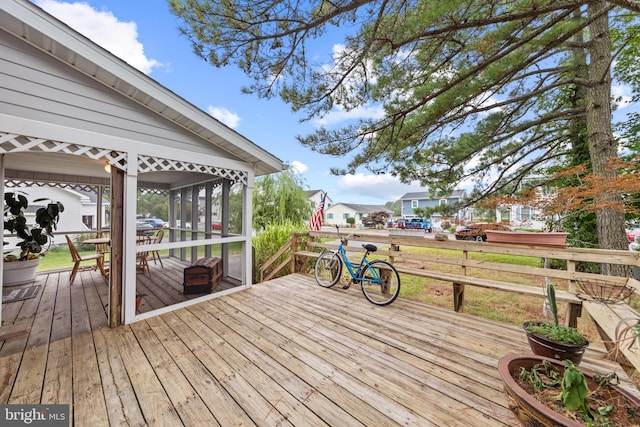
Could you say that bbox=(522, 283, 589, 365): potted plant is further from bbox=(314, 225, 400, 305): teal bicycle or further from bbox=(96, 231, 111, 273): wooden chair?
bbox=(96, 231, 111, 273): wooden chair

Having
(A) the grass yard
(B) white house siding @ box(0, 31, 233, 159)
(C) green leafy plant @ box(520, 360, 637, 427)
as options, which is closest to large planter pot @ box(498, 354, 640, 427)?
(C) green leafy plant @ box(520, 360, 637, 427)

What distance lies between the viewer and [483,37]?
311 centimetres

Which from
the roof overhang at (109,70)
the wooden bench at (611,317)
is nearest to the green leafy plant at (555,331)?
the wooden bench at (611,317)

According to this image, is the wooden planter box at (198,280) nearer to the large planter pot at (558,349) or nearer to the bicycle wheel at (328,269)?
the bicycle wheel at (328,269)

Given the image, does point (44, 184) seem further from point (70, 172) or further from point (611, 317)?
point (611, 317)

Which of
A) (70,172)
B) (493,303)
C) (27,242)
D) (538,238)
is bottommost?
(493,303)

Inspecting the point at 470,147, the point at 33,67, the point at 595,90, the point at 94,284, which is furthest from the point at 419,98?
the point at 94,284

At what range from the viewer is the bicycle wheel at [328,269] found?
14.1 ft

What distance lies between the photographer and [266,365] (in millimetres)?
2146

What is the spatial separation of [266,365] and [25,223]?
518cm

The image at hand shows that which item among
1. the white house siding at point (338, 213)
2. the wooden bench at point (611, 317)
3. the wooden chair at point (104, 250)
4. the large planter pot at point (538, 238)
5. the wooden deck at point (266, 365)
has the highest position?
the white house siding at point (338, 213)

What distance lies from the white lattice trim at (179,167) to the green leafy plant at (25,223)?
2.83 m

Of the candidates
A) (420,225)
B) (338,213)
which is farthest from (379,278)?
(338,213)

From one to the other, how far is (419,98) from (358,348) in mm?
3550
